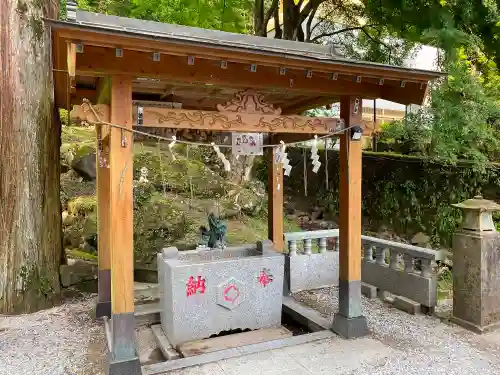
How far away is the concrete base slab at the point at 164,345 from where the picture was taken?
4699mm

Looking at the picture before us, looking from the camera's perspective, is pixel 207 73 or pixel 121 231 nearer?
pixel 121 231

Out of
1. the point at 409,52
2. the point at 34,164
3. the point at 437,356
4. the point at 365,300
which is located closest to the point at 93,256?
the point at 34,164

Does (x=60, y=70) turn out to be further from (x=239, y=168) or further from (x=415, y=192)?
(x=415, y=192)

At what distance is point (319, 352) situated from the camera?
4.53 meters

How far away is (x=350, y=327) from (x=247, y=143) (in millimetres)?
2644

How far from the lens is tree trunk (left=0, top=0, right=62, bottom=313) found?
5844 mm

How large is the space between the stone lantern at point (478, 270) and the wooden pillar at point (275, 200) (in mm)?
2845

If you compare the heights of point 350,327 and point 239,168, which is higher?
point 239,168

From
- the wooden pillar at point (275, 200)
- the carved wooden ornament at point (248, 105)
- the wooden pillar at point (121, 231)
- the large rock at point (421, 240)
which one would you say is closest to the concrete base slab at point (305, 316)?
the wooden pillar at point (275, 200)

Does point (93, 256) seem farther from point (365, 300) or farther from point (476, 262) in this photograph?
point (476, 262)

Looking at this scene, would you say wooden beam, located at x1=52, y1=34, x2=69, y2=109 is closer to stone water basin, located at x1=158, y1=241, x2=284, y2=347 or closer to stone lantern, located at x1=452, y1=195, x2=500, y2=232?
stone water basin, located at x1=158, y1=241, x2=284, y2=347

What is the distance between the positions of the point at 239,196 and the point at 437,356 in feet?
28.0

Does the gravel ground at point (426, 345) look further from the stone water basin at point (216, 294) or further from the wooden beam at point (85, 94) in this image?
the wooden beam at point (85, 94)

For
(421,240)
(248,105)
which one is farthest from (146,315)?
(421,240)
